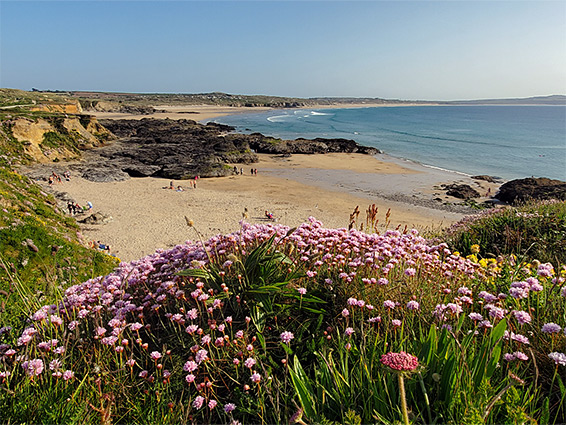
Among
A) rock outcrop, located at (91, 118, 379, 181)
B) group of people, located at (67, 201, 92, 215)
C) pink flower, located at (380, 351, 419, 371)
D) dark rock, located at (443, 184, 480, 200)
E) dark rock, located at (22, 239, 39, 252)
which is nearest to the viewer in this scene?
pink flower, located at (380, 351, 419, 371)

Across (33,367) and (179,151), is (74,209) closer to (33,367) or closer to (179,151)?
(33,367)

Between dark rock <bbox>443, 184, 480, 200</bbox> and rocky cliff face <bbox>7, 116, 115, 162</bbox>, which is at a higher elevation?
rocky cliff face <bbox>7, 116, 115, 162</bbox>

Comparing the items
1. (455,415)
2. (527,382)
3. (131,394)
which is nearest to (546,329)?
(527,382)

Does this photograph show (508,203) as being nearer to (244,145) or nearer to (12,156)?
(244,145)

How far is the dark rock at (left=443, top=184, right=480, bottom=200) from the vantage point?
2557 cm

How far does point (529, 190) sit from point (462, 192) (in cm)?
428

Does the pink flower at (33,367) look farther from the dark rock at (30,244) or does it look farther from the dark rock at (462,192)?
the dark rock at (462,192)

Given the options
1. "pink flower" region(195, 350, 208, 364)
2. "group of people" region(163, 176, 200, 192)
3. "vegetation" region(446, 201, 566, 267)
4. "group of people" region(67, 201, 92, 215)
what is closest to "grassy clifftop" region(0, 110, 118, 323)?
"pink flower" region(195, 350, 208, 364)

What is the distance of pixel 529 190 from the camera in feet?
82.2

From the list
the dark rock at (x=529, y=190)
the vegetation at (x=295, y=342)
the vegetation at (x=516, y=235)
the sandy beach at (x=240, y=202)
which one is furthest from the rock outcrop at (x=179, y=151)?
the vegetation at (x=295, y=342)

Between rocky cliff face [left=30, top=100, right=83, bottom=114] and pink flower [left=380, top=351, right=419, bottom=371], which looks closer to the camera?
pink flower [left=380, top=351, right=419, bottom=371]

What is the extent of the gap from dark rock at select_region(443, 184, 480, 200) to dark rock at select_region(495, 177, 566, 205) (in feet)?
5.58

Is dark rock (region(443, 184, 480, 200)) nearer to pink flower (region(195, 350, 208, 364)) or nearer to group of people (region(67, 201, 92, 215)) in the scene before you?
group of people (region(67, 201, 92, 215))

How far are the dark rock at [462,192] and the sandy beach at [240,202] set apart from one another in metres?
1.89
